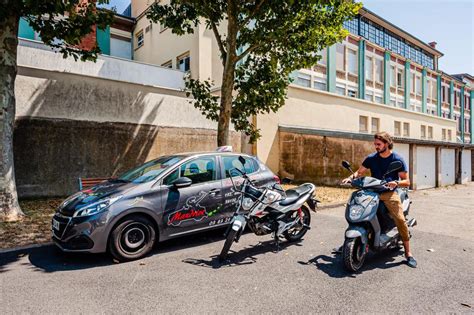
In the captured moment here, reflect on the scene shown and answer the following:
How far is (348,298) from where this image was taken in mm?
3572

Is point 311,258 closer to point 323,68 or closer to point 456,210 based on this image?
point 456,210

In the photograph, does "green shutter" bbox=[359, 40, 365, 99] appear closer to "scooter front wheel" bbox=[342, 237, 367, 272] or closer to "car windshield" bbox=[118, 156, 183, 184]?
"car windshield" bbox=[118, 156, 183, 184]

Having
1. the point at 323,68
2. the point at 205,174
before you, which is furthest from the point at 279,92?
the point at 323,68

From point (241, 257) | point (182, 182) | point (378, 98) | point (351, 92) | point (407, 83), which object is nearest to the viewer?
point (241, 257)

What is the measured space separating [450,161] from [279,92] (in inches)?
555

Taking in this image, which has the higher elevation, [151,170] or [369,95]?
[369,95]

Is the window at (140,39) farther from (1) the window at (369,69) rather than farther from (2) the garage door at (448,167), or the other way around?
(2) the garage door at (448,167)

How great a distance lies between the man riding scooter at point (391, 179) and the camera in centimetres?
455

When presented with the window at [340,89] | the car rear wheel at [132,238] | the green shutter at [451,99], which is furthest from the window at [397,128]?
the car rear wheel at [132,238]

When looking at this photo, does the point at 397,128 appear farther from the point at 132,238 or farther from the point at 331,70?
the point at 132,238

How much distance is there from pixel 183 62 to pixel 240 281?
17559mm

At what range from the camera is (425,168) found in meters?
16.1

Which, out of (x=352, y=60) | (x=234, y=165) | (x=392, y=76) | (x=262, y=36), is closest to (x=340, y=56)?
(x=352, y=60)

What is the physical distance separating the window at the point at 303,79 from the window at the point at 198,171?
52.6ft
